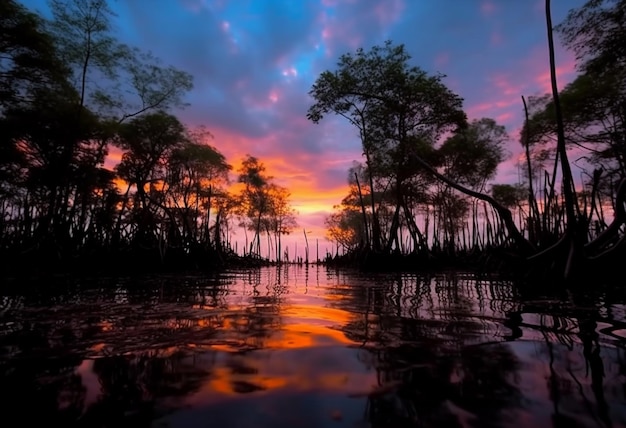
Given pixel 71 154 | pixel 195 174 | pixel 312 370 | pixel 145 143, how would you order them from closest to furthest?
pixel 312 370 < pixel 71 154 < pixel 145 143 < pixel 195 174

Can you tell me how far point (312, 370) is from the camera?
1.23 meters

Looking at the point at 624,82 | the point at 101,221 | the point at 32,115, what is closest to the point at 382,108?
the point at 624,82

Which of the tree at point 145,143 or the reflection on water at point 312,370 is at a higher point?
the tree at point 145,143

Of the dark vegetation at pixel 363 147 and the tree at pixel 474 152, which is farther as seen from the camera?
the tree at pixel 474 152

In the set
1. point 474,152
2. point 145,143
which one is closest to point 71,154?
point 145,143

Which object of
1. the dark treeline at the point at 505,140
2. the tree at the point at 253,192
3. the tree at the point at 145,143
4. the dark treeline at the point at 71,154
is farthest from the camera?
the tree at the point at 253,192

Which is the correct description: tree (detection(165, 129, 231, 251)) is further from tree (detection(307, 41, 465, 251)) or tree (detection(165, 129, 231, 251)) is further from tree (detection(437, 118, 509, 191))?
tree (detection(437, 118, 509, 191))

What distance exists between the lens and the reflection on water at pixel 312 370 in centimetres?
88


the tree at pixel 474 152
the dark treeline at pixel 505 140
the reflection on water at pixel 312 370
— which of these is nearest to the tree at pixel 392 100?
the dark treeline at pixel 505 140

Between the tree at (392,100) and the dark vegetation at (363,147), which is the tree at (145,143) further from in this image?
the tree at (392,100)

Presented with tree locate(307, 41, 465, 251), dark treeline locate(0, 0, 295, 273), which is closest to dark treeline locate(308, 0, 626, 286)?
tree locate(307, 41, 465, 251)

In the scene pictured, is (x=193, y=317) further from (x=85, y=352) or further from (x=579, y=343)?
(x=579, y=343)

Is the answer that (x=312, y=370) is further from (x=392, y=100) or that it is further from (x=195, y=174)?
(x=195, y=174)

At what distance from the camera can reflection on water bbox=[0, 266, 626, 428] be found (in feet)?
2.90
